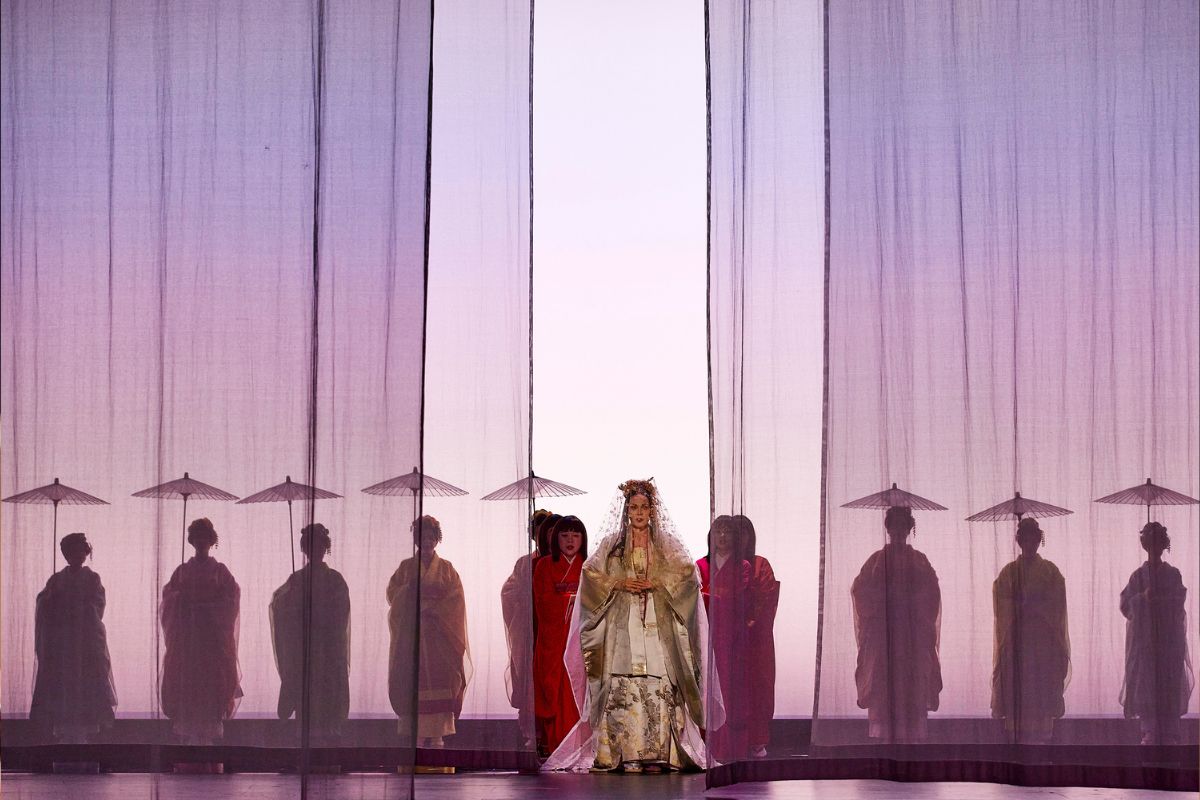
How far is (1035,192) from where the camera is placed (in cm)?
534

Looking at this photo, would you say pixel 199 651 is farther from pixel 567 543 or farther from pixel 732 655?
pixel 567 543

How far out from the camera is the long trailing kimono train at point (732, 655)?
517cm

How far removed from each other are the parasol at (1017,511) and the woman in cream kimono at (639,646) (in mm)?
2352

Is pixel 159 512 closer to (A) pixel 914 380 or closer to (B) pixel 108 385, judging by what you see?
(B) pixel 108 385

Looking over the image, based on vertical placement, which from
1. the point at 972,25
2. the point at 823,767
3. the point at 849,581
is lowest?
the point at 823,767

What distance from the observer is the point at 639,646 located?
7438 millimetres

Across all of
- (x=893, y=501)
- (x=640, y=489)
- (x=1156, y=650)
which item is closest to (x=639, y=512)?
(x=640, y=489)

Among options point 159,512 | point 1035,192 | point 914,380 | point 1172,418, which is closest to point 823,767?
point 914,380

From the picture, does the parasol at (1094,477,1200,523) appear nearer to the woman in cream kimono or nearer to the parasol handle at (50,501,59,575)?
the woman in cream kimono

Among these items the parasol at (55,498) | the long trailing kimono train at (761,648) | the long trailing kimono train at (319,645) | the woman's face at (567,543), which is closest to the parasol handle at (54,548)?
the parasol at (55,498)

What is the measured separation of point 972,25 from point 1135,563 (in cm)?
209

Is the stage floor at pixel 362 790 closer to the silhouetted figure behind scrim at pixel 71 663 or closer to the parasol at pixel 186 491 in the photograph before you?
the silhouetted figure behind scrim at pixel 71 663

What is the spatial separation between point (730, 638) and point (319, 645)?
148cm

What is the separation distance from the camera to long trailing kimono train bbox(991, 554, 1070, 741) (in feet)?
17.0
